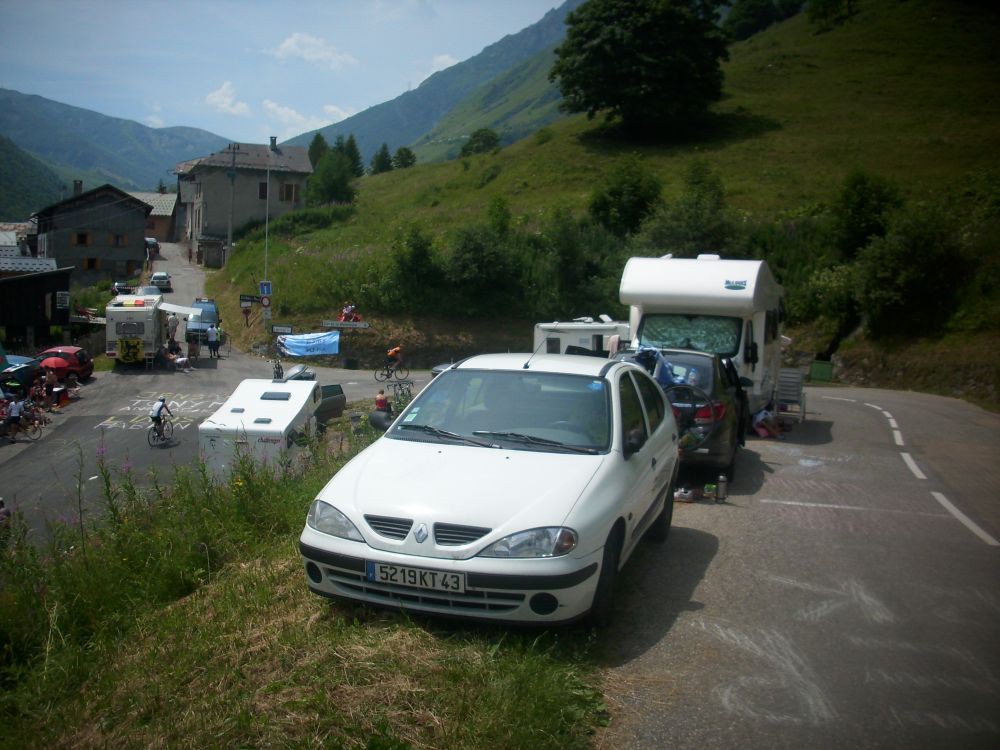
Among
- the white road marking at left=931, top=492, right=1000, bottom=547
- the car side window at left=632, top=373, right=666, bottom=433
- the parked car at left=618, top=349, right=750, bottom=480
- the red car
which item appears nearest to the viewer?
the car side window at left=632, top=373, right=666, bottom=433

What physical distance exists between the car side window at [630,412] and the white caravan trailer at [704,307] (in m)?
7.60

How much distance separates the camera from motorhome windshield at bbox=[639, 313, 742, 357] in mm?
14617

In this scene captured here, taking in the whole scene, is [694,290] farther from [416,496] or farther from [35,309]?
[35,309]

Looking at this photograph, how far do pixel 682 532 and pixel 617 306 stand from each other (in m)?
33.7

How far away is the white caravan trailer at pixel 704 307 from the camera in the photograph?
14.5 meters

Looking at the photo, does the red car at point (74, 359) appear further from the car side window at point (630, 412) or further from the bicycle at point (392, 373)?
the car side window at point (630, 412)

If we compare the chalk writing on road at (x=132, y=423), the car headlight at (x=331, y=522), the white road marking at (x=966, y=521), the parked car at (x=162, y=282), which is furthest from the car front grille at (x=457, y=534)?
the parked car at (x=162, y=282)

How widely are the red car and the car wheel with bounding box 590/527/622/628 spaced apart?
33.7 m

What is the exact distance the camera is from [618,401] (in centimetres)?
601

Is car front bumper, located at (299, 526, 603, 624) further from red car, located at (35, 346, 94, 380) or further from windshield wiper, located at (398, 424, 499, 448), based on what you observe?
red car, located at (35, 346, 94, 380)

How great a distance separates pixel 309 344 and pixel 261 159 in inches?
1608

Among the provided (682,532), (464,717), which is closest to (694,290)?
(682,532)

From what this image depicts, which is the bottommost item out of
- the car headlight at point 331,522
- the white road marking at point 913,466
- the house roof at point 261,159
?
the white road marking at point 913,466

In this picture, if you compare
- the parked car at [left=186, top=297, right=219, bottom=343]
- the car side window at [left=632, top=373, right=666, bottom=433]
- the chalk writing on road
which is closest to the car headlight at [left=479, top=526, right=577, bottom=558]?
the car side window at [left=632, top=373, right=666, bottom=433]
